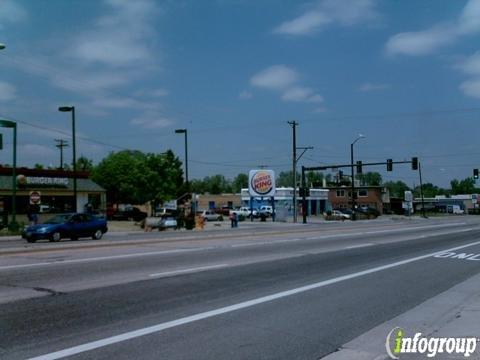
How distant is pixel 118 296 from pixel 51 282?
2.37 m

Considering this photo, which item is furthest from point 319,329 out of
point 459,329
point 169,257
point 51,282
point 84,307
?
point 169,257

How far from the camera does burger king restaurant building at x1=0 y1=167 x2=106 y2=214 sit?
51.7 metres

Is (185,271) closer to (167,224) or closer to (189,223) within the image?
(167,224)

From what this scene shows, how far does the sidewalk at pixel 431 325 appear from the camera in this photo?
6.94m

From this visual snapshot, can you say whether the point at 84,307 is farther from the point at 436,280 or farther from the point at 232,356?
the point at 436,280

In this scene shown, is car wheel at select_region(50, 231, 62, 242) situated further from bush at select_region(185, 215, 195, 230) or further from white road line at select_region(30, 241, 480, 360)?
white road line at select_region(30, 241, 480, 360)

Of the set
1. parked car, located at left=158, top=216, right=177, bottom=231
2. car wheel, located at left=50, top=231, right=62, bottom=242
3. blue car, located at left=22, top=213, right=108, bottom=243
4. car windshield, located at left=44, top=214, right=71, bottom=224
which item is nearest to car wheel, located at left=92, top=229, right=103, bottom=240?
blue car, located at left=22, top=213, right=108, bottom=243

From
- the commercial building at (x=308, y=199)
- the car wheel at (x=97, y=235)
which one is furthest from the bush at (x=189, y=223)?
the commercial building at (x=308, y=199)

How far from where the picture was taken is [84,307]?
386 inches

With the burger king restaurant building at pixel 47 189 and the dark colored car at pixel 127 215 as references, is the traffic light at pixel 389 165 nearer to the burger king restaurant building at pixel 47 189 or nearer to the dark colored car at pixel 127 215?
the dark colored car at pixel 127 215

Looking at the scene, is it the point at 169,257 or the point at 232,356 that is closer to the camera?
the point at 232,356

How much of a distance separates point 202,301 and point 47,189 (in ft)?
155

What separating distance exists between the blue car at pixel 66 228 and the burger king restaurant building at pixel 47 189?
1768 centimetres

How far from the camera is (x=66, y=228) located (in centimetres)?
3141
